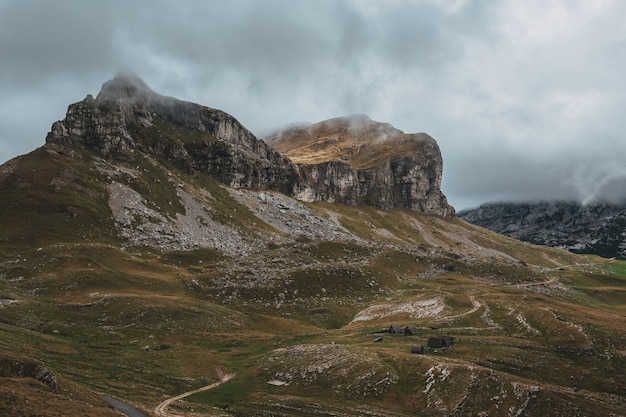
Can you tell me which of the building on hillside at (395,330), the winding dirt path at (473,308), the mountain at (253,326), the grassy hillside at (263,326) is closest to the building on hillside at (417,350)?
the mountain at (253,326)

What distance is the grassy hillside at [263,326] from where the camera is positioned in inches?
2576

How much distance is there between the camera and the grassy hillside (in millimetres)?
65438

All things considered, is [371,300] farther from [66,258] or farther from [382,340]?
[66,258]

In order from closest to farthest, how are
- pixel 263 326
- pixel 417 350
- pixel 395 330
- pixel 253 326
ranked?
1. pixel 417 350
2. pixel 395 330
3. pixel 253 326
4. pixel 263 326

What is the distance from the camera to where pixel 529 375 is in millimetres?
74625

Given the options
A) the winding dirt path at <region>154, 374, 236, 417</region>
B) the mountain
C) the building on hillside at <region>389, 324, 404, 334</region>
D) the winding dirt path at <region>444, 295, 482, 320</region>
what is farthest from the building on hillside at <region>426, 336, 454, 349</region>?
the winding dirt path at <region>154, 374, 236, 417</region>

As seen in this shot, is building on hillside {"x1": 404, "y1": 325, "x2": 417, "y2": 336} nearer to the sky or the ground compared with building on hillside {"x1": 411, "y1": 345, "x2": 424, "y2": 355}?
nearer to the sky

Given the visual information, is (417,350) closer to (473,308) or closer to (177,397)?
(177,397)

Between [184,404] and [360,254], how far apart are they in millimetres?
121689

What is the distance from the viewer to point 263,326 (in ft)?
357

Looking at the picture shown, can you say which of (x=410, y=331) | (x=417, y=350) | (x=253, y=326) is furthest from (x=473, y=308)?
(x=253, y=326)

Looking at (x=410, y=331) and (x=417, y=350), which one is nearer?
(x=417, y=350)

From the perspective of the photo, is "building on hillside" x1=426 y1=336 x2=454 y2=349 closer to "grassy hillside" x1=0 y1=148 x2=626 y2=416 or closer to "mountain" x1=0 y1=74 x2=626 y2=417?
"mountain" x1=0 y1=74 x2=626 y2=417

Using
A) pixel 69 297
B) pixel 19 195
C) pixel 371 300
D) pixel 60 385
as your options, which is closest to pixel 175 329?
pixel 69 297
